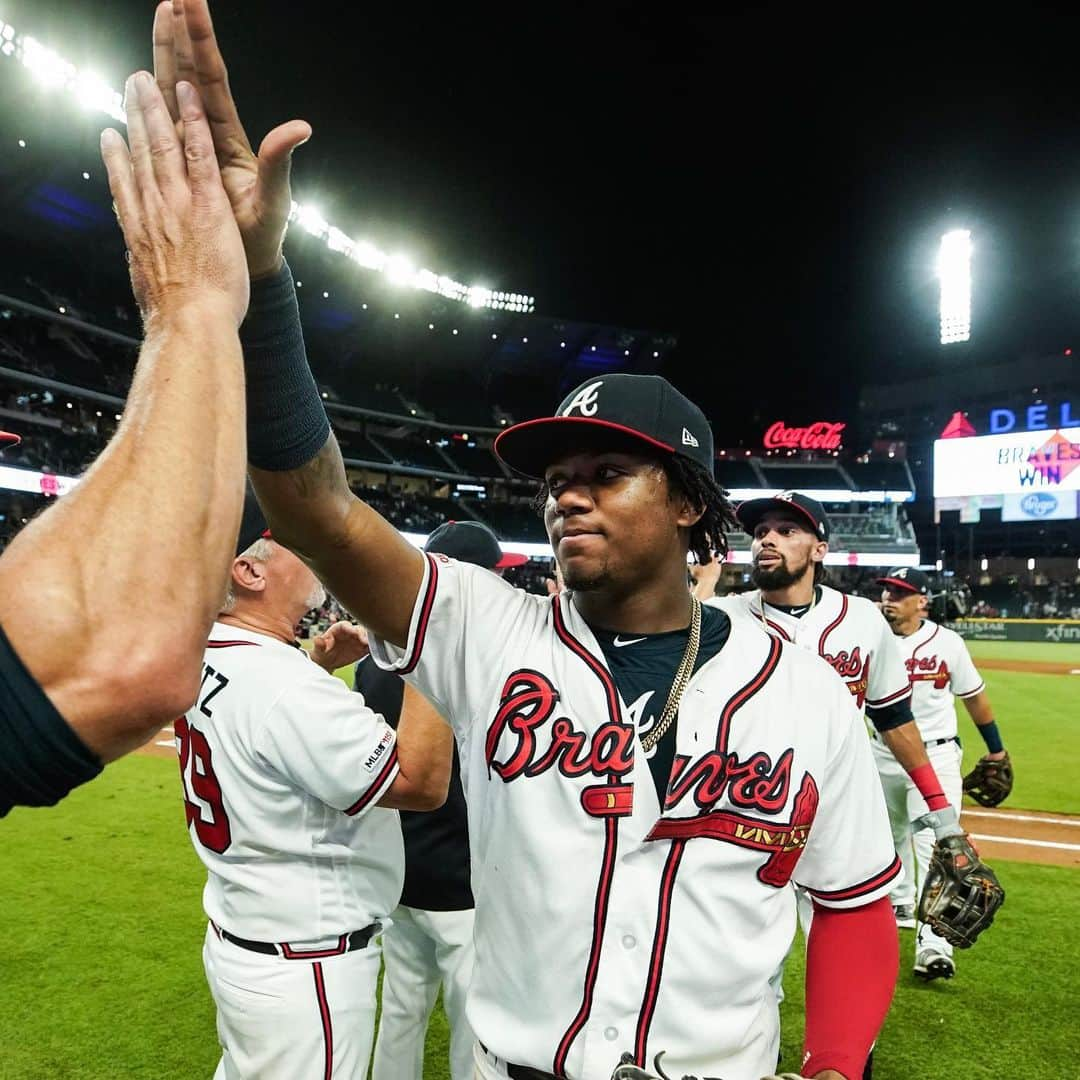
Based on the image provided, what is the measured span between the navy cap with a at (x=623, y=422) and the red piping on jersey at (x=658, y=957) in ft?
3.10

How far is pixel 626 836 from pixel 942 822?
92.7 inches

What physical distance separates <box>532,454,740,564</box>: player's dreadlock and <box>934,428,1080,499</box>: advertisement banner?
118 ft

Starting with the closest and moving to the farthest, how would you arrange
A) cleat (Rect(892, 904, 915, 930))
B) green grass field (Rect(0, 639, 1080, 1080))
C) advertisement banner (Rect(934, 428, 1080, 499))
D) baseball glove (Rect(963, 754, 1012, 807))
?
green grass field (Rect(0, 639, 1080, 1080)), cleat (Rect(892, 904, 915, 930)), baseball glove (Rect(963, 754, 1012, 807)), advertisement banner (Rect(934, 428, 1080, 499))

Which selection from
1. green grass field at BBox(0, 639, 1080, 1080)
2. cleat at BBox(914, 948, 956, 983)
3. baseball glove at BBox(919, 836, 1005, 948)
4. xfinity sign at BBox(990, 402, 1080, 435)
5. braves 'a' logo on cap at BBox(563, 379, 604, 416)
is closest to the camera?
braves 'a' logo on cap at BBox(563, 379, 604, 416)

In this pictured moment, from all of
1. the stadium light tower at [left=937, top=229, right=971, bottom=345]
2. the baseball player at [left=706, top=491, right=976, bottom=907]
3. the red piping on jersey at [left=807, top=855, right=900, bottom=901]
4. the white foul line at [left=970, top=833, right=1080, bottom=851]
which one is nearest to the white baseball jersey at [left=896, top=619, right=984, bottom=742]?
the white foul line at [left=970, top=833, right=1080, bottom=851]

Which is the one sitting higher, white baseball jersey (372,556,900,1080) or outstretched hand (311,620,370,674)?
outstretched hand (311,620,370,674)

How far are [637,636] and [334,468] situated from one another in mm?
881

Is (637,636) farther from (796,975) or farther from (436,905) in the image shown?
(796,975)

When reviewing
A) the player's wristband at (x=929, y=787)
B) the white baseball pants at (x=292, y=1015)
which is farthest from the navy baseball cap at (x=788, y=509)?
the white baseball pants at (x=292, y=1015)

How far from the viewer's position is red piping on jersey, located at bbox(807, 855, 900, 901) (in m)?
1.93

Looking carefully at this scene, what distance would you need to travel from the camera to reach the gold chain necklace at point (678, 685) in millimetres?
1878

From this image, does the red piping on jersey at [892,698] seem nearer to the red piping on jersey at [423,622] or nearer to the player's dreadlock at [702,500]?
the player's dreadlock at [702,500]

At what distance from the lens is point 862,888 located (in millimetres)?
1935

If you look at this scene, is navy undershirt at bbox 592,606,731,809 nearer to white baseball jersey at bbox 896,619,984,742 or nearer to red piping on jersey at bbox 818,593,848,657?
red piping on jersey at bbox 818,593,848,657
